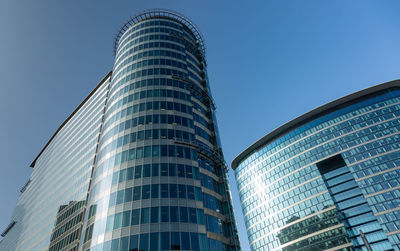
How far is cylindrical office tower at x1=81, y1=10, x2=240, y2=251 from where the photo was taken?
127 ft

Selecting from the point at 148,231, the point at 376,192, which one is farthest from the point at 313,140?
the point at 148,231

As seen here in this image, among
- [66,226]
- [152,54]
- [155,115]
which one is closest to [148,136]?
[155,115]

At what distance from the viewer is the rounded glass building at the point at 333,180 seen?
9631 centimetres

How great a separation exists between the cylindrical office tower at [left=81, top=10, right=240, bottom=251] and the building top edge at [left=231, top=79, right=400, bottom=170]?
251 ft

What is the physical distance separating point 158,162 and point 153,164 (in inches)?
36.1

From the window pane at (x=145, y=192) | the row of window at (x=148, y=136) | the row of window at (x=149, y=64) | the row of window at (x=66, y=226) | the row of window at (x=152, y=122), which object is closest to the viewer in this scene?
the window pane at (x=145, y=192)

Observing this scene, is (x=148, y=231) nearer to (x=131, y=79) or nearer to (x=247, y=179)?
(x=131, y=79)

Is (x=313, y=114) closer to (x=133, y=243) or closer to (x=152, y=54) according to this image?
(x=152, y=54)

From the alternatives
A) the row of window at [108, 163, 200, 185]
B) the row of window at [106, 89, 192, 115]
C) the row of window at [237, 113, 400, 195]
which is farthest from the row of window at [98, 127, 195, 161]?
the row of window at [237, 113, 400, 195]

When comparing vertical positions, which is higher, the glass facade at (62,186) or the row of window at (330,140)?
the row of window at (330,140)

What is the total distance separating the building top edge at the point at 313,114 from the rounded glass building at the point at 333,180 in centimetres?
46

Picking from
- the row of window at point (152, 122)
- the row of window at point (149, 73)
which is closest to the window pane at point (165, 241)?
the row of window at point (152, 122)

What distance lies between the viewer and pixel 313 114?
410ft

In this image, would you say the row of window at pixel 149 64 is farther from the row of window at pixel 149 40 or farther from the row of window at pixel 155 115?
the row of window at pixel 155 115
